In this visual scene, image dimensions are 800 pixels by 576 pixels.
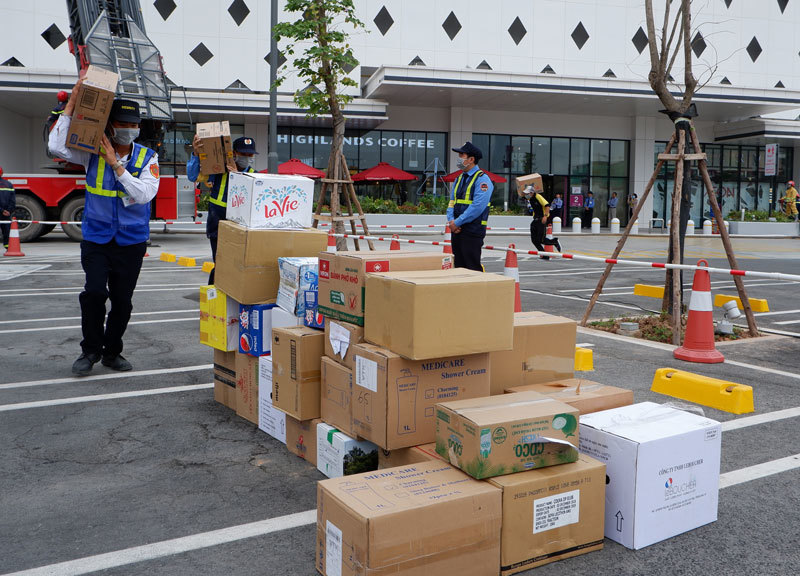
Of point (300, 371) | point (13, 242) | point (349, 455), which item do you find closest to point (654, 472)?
point (349, 455)

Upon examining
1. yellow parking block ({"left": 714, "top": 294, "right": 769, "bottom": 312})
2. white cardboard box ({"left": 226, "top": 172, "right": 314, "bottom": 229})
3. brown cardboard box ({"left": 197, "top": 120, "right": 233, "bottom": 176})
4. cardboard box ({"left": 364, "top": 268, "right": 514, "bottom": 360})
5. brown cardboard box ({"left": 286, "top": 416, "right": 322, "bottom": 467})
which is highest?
brown cardboard box ({"left": 197, "top": 120, "right": 233, "bottom": 176})

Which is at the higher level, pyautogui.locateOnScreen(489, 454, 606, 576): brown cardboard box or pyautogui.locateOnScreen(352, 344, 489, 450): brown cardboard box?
pyautogui.locateOnScreen(352, 344, 489, 450): brown cardboard box

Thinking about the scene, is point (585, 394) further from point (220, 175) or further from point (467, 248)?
point (220, 175)

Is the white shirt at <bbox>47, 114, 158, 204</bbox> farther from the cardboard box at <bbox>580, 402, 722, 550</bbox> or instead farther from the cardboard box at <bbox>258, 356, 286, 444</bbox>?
the cardboard box at <bbox>580, 402, 722, 550</bbox>

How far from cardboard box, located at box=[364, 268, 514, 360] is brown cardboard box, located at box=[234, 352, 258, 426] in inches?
55.9

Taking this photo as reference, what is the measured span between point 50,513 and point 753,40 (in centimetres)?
4240

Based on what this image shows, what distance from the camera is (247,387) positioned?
5082 mm

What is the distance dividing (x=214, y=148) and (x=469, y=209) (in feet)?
9.76

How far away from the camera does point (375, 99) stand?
31344 millimetres

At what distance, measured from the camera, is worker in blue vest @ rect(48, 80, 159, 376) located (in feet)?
18.8


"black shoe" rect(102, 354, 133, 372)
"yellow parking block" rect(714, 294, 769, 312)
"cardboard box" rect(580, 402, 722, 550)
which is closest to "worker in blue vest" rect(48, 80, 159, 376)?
"black shoe" rect(102, 354, 133, 372)

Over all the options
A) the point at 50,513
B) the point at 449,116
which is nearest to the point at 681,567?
the point at 50,513

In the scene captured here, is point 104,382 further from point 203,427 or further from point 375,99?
point 375,99

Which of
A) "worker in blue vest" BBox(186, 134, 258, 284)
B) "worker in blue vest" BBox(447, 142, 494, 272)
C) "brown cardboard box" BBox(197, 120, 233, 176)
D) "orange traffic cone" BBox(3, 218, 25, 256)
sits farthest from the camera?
"orange traffic cone" BBox(3, 218, 25, 256)
